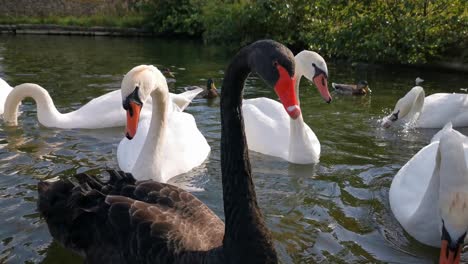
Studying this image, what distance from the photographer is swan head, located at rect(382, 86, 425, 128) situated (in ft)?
23.5

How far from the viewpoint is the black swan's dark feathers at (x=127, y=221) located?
2.91 metres

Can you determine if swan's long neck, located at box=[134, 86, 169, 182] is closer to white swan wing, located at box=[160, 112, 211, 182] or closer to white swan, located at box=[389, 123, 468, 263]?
white swan wing, located at box=[160, 112, 211, 182]

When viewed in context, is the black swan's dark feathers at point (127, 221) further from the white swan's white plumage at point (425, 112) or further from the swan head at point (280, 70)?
the white swan's white plumage at point (425, 112)

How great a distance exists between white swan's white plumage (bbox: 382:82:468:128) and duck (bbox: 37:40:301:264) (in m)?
4.56

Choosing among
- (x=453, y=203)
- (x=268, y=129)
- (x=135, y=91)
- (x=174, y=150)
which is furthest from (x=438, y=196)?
(x=268, y=129)

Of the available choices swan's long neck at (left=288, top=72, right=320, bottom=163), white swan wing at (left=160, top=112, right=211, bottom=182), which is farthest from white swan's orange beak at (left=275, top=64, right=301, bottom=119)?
swan's long neck at (left=288, top=72, right=320, bottom=163)

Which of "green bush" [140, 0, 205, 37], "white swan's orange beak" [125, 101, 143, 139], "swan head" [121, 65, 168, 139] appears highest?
"swan head" [121, 65, 168, 139]

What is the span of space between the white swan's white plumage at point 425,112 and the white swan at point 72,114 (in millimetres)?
2888

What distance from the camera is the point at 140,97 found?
4.20 metres

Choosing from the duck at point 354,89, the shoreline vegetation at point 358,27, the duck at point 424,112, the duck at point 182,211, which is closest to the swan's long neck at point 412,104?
the duck at point 424,112

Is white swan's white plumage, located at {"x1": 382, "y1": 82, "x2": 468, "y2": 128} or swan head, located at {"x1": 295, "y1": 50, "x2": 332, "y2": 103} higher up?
swan head, located at {"x1": 295, "y1": 50, "x2": 332, "y2": 103}

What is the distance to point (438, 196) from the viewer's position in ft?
11.8

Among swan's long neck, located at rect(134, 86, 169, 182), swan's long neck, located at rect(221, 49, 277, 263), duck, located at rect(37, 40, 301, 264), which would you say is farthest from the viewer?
swan's long neck, located at rect(134, 86, 169, 182)

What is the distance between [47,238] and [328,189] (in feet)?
7.85
